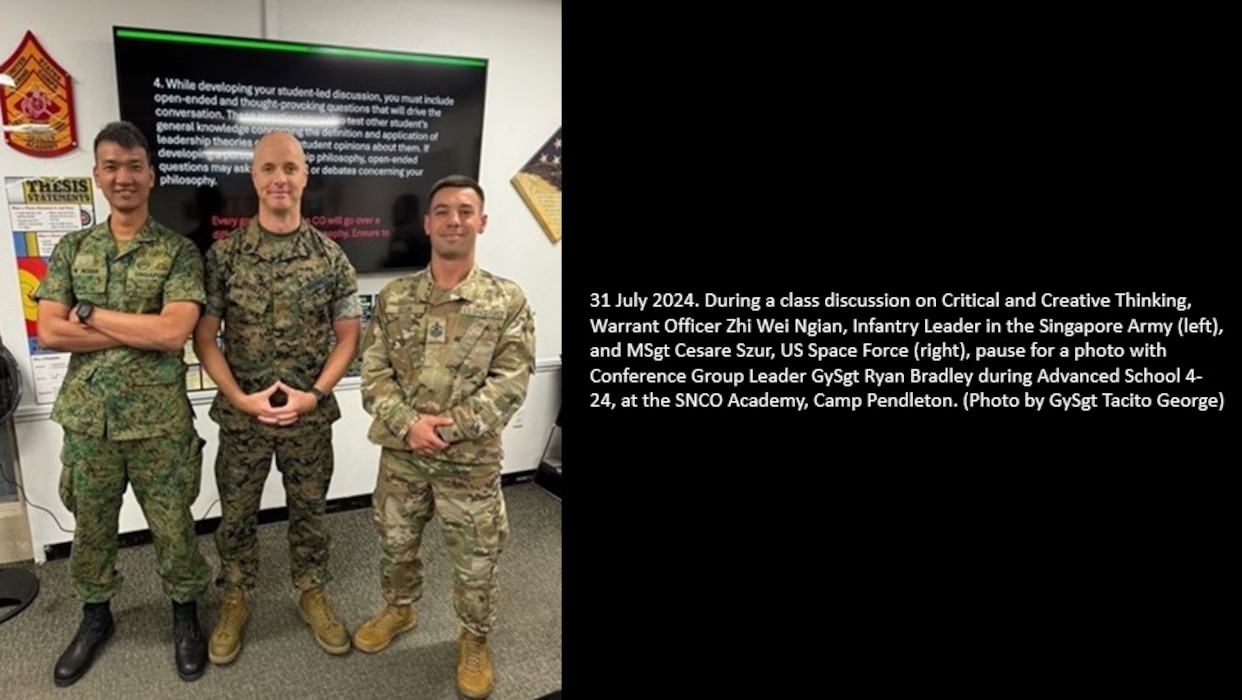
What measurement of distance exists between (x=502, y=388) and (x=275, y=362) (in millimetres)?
667

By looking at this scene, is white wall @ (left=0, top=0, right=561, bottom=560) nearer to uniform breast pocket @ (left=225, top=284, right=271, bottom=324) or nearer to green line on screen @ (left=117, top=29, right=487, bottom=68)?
green line on screen @ (left=117, top=29, right=487, bottom=68)

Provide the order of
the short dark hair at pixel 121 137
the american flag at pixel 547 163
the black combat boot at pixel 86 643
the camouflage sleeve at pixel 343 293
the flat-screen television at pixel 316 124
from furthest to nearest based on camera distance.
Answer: the american flag at pixel 547 163 < the flat-screen television at pixel 316 124 < the camouflage sleeve at pixel 343 293 < the black combat boot at pixel 86 643 < the short dark hair at pixel 121 137

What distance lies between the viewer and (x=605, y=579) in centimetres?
55

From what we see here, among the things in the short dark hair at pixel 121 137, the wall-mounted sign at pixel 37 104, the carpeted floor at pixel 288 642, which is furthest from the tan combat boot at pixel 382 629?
the wall-mounted sign at pixel 37 104

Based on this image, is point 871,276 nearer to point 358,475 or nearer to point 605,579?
point 605,579

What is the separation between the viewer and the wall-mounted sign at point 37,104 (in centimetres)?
214

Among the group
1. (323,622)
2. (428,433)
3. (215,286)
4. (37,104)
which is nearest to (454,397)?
(428,433)

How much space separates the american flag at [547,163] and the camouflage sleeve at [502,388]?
131cm

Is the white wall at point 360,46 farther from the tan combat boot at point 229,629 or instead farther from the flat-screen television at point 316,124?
the tan combat boot at point 229,629

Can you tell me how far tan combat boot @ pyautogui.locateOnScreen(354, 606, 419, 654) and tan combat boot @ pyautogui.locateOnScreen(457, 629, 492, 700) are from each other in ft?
0.90

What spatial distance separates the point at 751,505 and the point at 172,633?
2.24 meters

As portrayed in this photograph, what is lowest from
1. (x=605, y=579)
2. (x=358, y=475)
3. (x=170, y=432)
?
(x=358, y=475)

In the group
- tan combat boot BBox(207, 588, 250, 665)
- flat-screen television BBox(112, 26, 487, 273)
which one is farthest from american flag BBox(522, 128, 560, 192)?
tan combat boot BBox(207, 588, 250, 665)

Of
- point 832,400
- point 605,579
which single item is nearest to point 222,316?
point 605,579
